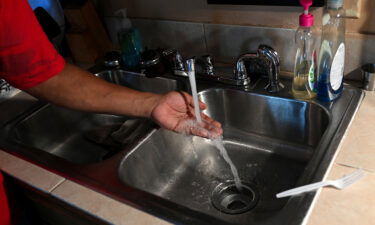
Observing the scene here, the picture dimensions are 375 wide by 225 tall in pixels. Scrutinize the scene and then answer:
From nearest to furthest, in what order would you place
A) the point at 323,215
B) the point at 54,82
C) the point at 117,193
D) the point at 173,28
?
the point at 323,215 → the point at 117,193 → the point at 54,82 → the point at 173,28

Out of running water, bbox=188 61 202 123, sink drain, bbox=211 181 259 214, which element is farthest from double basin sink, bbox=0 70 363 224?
running water, bbox=188 61 202 123

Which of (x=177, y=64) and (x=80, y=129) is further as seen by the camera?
(x=80, y=129)

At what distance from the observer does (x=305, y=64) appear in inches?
37.2

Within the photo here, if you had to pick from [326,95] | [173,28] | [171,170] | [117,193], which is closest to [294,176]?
[326,95]

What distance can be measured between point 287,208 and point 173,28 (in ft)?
2.52

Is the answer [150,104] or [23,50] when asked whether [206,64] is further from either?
[23,50]

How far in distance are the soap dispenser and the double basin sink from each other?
0.03 m

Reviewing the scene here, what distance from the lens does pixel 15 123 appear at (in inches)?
42.7

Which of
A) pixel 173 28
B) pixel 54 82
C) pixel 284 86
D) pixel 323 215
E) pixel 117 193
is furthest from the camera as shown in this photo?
pixel 173 28

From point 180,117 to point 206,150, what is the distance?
0.19 m

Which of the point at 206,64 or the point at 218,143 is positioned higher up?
the point at 206,64

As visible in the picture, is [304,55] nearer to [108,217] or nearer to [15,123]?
[108,217]

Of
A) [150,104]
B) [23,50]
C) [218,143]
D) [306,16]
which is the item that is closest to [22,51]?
[23,50]

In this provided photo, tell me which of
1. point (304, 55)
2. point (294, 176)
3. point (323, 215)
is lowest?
point (294, 176)
